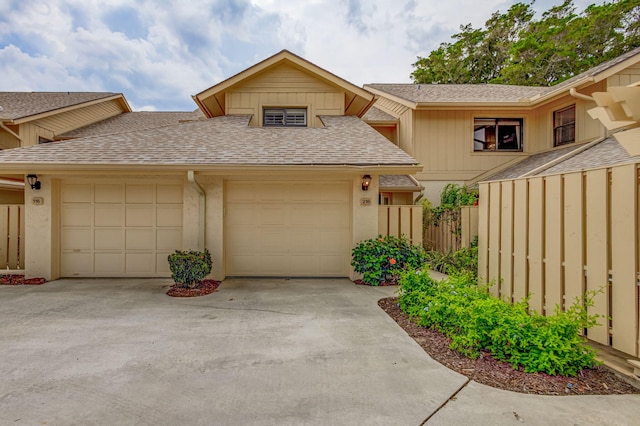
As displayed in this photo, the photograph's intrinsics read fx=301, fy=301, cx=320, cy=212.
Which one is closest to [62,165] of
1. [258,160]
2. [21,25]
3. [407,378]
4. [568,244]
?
[258,160]

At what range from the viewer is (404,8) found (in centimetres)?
1820

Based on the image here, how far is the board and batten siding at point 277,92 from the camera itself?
866 cm

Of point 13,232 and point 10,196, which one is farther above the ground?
point 10,196

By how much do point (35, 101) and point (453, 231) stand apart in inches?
640

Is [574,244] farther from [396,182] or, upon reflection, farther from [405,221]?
[396,182]

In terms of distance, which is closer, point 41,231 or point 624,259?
point 624,259

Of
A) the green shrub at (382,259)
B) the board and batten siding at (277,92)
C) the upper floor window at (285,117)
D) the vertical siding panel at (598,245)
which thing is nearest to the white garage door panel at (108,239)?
the board and batten siding at (277,92)

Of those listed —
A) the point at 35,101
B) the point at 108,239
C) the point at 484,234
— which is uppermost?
the point at 35,101

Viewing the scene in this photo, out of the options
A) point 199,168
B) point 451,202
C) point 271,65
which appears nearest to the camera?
point 199,168

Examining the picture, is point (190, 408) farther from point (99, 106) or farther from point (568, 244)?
point (99, 106)

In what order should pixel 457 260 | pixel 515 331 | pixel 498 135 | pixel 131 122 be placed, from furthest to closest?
pixel 131 122 < pixel 498 135 < pixel 457 260 < pixel 515 331

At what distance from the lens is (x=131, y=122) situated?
13.8 m

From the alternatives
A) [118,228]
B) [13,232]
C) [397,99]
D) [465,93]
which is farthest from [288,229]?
[465,93]

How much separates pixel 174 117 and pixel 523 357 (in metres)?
16.0
